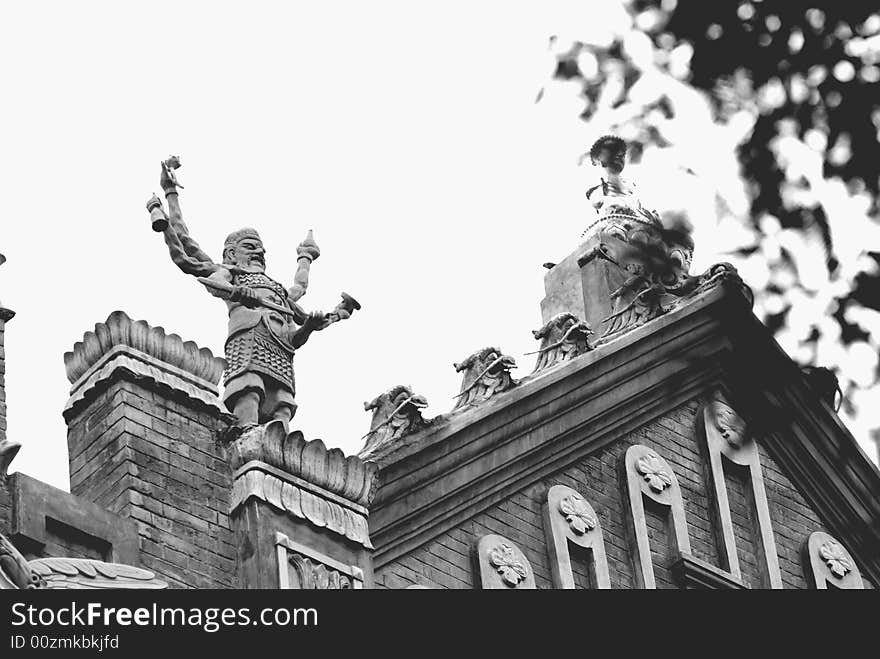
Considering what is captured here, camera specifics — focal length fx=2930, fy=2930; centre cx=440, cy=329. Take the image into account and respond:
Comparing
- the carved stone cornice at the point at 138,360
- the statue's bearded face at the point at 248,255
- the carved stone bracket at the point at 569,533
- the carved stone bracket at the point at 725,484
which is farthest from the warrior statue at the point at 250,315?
the carved stone bracket at the point at 725,484

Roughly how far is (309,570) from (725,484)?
21.0 ft

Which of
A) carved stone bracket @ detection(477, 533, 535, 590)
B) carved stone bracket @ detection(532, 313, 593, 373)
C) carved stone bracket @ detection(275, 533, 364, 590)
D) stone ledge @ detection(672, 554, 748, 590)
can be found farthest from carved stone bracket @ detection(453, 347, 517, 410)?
carved stone bracket @ detection(275, 533, 364, 590)

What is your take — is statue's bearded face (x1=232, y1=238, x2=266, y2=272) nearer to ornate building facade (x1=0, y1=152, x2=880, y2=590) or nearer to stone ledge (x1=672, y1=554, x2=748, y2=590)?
ornate building facade (x1=0, y1=152, x2=880, y2=590)

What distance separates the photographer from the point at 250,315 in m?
26.1

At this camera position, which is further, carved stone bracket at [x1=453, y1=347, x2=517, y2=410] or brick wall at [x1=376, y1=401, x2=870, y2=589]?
carved stone bracket at [x1=453, y1=347, x2=517, y2=410]

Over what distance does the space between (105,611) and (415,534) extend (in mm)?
6131

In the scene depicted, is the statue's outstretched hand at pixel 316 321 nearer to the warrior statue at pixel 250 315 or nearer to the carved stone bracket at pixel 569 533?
the warrior statue at pixel 250 315

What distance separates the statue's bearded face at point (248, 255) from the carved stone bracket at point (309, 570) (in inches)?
132

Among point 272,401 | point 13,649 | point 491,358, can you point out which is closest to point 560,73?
point 13,649

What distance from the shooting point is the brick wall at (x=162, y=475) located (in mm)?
23438

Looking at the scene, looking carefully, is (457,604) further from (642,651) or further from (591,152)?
(591,152)

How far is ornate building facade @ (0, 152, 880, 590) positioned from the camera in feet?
77.6

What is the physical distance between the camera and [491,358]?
91.5 feet

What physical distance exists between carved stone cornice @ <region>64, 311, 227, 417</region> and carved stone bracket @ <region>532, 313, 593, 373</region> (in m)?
5.00
